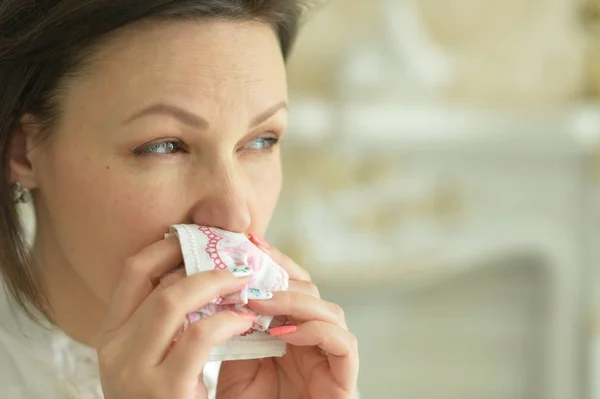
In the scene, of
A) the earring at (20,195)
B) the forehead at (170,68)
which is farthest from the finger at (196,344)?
the earring at (20,195)

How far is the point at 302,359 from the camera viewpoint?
1080mm

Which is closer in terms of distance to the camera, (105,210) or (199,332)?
(199,332)

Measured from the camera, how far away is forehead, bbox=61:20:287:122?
0.93m

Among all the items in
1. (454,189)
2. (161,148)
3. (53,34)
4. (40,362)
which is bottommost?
(40,362)

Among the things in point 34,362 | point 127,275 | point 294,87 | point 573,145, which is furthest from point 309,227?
point 127,275

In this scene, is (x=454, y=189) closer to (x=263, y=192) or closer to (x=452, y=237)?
(x=452, y=237)

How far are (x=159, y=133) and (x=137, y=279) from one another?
0.16m

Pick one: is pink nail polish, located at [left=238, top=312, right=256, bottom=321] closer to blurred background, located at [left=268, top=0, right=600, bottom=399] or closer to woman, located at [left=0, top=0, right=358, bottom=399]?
woman, located at [left=0, top=0, right=358, bottom=399]

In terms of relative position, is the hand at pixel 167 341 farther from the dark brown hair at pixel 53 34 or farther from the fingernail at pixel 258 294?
the dark brown hair at pixel 53 34

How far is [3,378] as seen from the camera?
1113 mm

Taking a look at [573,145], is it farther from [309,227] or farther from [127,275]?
[127,275]

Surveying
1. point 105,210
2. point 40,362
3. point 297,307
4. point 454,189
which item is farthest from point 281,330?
point 454,189

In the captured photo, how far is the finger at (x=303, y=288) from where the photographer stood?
98cm

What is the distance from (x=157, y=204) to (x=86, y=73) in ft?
0.55
